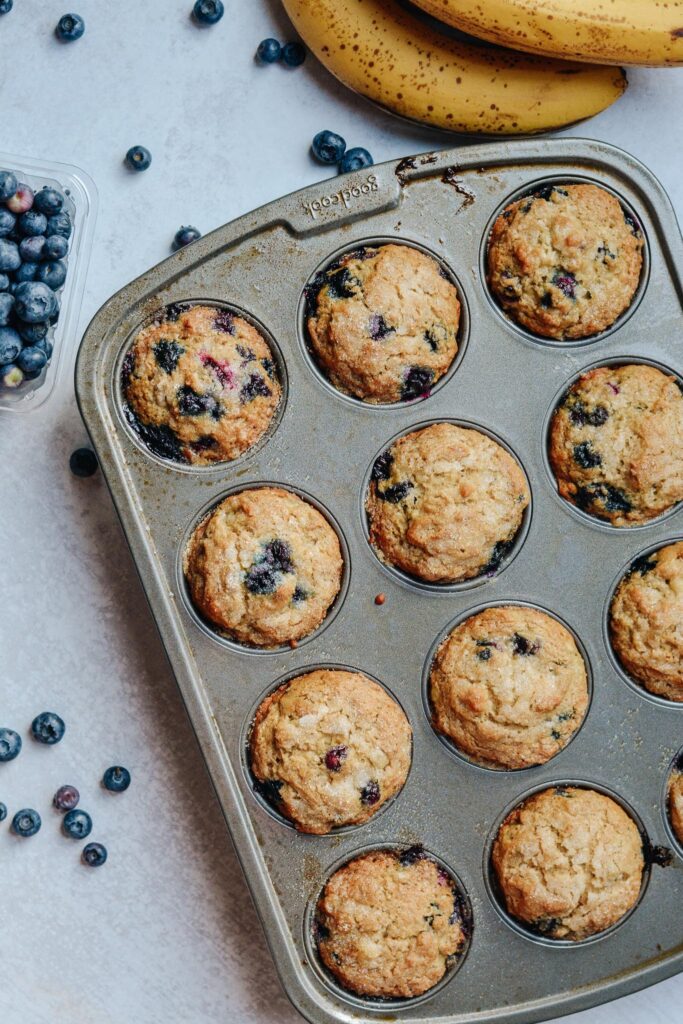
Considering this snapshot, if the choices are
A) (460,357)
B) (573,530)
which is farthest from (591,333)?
(573,530)

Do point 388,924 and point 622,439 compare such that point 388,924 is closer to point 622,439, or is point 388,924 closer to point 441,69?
point 622,439

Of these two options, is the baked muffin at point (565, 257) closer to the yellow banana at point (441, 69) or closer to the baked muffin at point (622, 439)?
the baked muffin at point (622, 439)

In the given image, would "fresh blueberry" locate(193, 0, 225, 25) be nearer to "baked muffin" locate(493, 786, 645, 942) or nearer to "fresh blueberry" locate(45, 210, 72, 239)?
"fresh blueberry" locate(45, 210, 72, 239)

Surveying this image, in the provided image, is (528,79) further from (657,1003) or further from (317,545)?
(657,1003)

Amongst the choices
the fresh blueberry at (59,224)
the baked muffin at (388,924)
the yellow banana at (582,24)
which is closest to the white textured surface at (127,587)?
the fresh blueberry at (59,224)

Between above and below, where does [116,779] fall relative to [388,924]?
below

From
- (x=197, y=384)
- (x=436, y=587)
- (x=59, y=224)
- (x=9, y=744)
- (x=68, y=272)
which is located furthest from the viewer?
(x=9, y=744)

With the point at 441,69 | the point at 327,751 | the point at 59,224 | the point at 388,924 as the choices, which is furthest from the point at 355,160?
the point at 388,924
